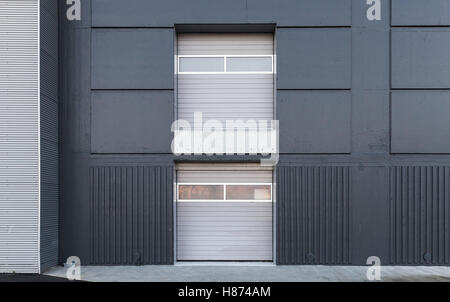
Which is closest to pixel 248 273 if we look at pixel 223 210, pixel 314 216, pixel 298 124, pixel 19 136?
pixel 223 210

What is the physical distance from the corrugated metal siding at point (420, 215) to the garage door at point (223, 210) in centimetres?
341

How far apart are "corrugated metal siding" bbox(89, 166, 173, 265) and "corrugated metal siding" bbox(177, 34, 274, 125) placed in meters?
2.09

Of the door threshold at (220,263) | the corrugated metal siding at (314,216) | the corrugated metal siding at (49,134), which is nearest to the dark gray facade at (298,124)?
the corrugated metal siding at (314,216)

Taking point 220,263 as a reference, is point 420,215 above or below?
above

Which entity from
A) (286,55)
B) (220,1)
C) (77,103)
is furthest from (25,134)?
(286,55)

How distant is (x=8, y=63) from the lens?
9320 mm

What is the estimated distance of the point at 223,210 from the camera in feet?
34.8

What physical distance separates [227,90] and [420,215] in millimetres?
6344

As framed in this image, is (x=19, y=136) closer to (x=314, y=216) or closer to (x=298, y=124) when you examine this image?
(x=298, y=124)

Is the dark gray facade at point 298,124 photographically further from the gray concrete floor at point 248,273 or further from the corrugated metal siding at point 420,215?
the gray concrete floor at point 248,273

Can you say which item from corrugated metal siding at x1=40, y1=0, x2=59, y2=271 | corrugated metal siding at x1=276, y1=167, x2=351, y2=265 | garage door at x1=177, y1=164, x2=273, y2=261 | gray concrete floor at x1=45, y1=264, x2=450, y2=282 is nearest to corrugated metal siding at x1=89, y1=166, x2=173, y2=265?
gray concrete floor at x1=45, y1=264, x2=450, y2=282

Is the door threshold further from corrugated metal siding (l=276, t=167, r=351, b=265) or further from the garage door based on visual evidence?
corrugated metal siding (l=276, t=167, r=351, b=265)

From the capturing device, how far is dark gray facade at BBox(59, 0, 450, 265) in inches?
398

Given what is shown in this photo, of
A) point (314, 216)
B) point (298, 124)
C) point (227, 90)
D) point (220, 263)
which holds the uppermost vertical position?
point (227, 90)
